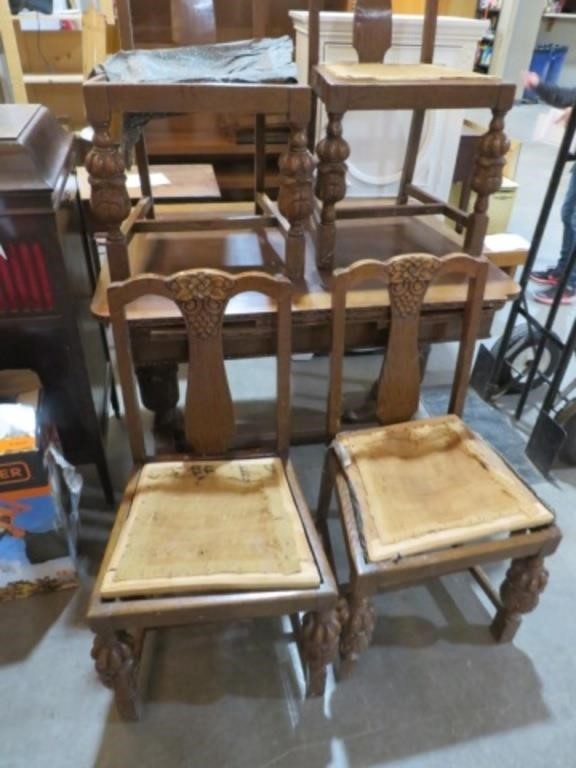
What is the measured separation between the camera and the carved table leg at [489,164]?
4.07ft

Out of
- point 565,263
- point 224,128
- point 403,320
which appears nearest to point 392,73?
point 403,320

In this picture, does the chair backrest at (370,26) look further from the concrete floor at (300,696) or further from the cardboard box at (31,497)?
the concrete floor at (300,696)

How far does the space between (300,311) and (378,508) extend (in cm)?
45

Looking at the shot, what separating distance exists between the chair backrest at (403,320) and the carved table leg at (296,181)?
16 cm

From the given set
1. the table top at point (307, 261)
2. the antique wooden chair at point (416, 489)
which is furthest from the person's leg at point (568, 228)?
the antique wooden chair at point (416, 489)

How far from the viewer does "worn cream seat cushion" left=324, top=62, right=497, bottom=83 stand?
120 centimetres

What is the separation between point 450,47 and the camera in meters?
1.96

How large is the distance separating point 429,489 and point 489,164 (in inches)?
29.5

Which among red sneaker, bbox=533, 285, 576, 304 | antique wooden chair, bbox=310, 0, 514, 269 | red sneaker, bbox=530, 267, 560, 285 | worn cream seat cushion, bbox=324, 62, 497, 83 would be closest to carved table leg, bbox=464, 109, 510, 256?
antique wooden chair, bbox=310, 0, 514, 269

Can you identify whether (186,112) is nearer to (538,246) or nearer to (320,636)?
(320,636)

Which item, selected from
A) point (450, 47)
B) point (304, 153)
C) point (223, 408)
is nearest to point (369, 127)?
point (450, 47)

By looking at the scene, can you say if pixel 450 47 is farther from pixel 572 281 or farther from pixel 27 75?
pixel 27 75

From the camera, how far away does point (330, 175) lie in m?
1.22

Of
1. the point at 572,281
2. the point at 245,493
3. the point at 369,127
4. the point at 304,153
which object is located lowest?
the point at 572,281
